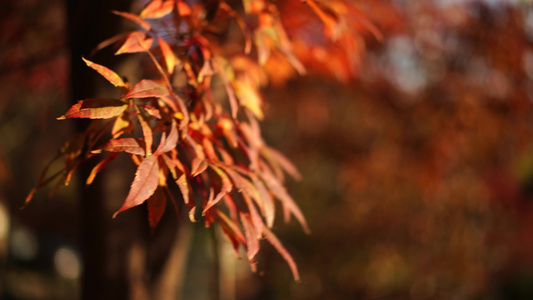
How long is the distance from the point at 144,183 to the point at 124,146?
8 cm

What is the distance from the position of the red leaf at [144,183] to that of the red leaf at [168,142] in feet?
0.06

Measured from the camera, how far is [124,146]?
0.78 meters

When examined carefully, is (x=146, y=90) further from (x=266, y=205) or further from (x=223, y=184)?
(x=266, y=205)

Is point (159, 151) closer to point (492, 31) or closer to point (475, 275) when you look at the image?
point (492, 31)

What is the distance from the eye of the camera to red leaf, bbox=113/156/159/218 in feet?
2.40

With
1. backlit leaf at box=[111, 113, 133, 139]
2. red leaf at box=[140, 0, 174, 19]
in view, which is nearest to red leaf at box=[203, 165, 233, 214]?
backlit leaf at box=[111, 113, 133, 139]

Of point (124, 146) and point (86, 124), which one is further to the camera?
point (86, 124)

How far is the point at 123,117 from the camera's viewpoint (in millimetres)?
947

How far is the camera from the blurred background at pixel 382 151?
4.74ft

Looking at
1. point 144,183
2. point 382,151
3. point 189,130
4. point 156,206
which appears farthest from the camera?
point 382,151

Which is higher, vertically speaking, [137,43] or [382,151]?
[137,43]

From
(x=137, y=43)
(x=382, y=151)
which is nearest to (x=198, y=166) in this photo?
(x=137, y=43)

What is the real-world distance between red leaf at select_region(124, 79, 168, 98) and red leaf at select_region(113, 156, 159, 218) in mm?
Result: 115

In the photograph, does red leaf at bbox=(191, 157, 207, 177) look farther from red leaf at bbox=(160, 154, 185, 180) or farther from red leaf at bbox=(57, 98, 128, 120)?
red leaf at bbox=(57, 98, 128, 120)
